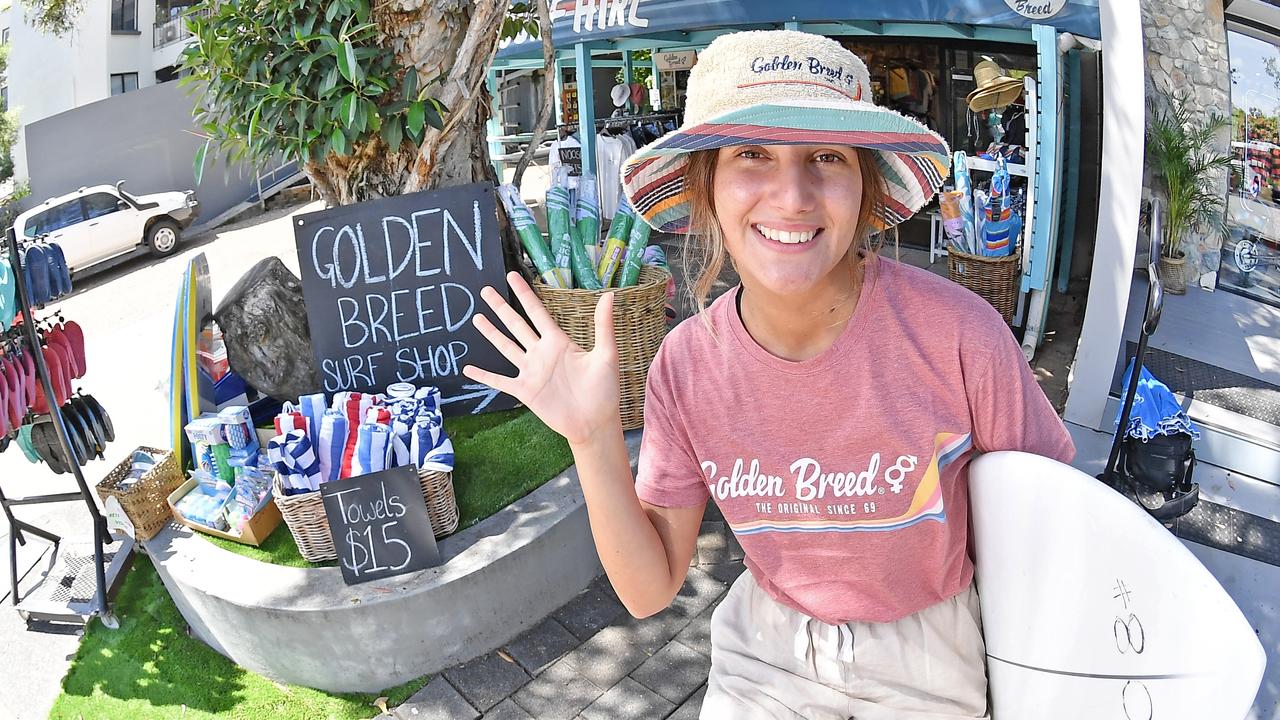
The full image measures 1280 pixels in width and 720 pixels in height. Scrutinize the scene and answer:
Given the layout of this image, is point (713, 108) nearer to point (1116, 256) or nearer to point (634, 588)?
point (634, 588)

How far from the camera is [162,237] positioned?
13.4 meters

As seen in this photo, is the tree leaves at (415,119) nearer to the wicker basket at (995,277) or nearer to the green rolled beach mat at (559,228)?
the green rolled beach mat at (559,228)

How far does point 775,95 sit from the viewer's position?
1.29 meters

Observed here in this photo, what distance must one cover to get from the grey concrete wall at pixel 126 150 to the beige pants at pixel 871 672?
1563 cm

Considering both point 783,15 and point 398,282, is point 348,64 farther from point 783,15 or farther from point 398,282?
point 783,15

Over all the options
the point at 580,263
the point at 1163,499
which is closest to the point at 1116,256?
the point at 1163,499

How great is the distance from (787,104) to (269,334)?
3.44 metres

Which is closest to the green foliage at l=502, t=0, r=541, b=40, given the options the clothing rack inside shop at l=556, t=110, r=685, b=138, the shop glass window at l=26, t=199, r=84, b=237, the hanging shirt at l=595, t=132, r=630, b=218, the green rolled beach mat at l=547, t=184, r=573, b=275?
the green rolled beach mat at l=547, t=184, r=573, b=275

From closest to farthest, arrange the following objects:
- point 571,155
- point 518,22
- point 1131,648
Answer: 1. point 1131,648
2. point 518,22
3. point 571,155

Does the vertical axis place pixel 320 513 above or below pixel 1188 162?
below

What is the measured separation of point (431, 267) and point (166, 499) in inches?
54.8

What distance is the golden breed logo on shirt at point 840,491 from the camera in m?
1.41

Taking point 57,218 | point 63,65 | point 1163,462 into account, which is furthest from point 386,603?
point 63,65

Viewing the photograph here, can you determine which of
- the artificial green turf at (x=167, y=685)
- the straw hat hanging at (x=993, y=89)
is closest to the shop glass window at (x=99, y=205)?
the artificial green turf at (x=167, y=685)
